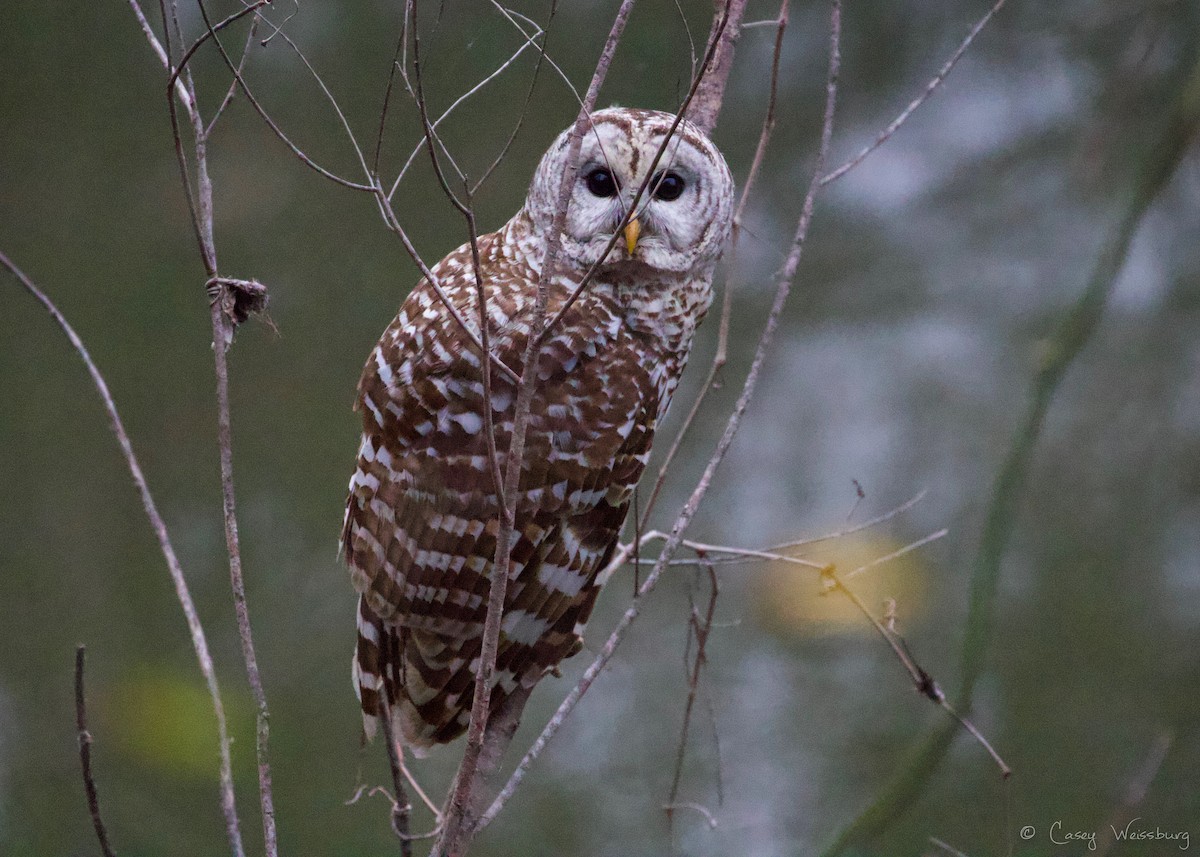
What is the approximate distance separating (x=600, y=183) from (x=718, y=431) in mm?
1664

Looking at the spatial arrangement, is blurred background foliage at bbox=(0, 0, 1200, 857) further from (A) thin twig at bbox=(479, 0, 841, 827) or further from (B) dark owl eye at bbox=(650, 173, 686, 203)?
(A) thin twig at bbox=(479, 0, 841, 827)

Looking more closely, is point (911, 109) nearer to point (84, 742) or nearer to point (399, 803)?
point (399, 803)

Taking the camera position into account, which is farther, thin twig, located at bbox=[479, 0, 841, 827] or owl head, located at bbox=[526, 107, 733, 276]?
owl head, located at bbox=[526, 107, 733, 276]

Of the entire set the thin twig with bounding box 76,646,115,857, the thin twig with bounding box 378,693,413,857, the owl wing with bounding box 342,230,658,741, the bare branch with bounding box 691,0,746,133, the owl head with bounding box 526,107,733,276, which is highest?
the bare branch with bounding box 691,0,746,133

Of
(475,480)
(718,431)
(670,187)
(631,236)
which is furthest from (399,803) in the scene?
(718,431)

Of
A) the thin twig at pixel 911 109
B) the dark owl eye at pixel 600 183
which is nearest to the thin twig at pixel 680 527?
the thin twig at pixel 911 109

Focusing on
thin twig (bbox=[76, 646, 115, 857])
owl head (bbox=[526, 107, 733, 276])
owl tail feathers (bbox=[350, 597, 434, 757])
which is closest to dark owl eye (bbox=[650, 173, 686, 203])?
owl head (bbox=[526, 107, 733, 276])

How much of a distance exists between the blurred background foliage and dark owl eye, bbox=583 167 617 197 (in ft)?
5.11

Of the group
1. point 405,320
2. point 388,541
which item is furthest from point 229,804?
point 405,320

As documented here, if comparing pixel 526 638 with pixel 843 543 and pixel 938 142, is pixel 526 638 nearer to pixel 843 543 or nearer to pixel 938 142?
pixel 843 543

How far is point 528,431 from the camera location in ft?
5.73

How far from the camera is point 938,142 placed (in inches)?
146

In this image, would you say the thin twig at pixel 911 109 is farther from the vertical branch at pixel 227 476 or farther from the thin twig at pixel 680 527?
the vertical branch at pixel 227 476

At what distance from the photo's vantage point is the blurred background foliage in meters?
3.47
